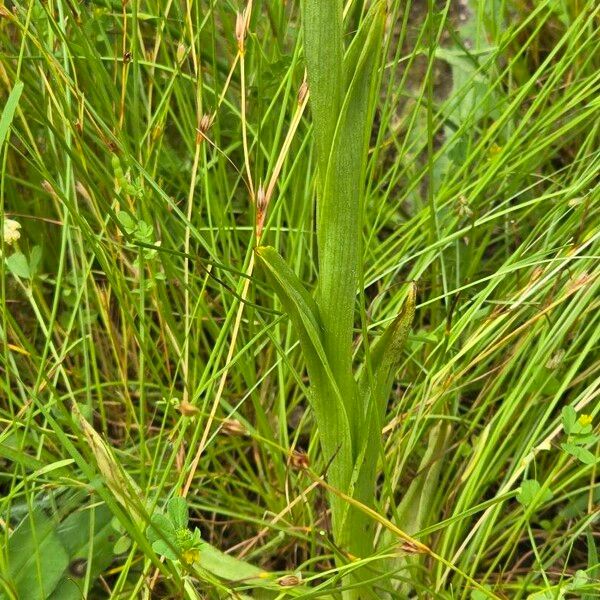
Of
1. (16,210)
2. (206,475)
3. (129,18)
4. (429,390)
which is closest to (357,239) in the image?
(429,390)

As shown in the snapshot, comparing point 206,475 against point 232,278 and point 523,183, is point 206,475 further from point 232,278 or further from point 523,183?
point 523,183

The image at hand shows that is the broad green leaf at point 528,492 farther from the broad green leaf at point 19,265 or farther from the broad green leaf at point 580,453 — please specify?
the broad green leaf at point 19,265

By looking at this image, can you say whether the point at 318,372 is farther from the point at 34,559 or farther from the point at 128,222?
the point at 34,559

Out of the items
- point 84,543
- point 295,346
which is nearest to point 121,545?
point 84,543

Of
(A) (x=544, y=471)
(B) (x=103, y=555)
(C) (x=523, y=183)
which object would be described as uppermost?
(C) (x=523, y=183)

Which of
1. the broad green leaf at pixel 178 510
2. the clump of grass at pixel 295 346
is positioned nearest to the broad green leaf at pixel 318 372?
the clump of grass at pixel 295 346

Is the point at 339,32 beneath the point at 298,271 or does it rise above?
above

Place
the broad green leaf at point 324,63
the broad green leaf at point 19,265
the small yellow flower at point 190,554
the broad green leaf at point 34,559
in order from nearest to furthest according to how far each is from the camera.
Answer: the broad green leaf at point 324,63, the small yellow flower at point 190,554, the broad green leaf at point 34,559, the broad green leaf at point 19,265

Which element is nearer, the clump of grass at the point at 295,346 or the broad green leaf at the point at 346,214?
the broad green leaf at the point at 346,214

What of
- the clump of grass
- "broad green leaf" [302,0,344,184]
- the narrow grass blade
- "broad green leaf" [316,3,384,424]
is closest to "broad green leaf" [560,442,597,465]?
the clump of grass
